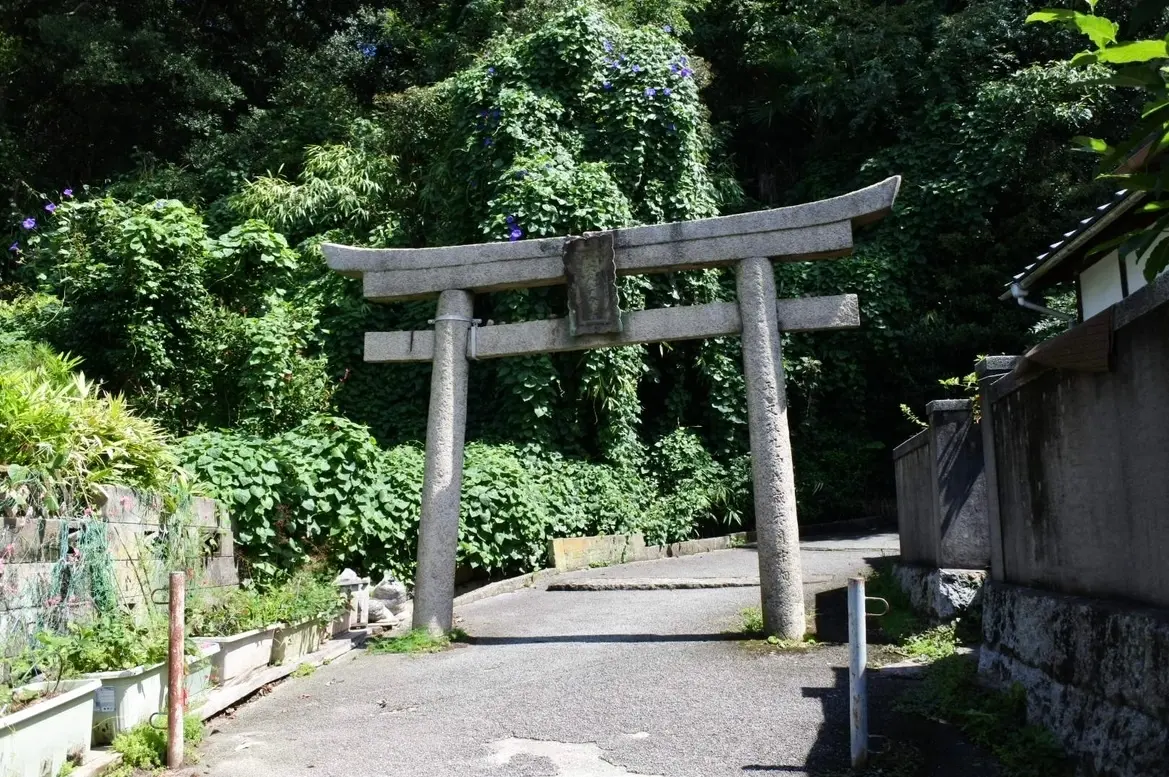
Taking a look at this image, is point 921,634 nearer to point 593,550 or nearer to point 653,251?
point 653,251

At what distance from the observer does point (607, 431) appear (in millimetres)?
16281

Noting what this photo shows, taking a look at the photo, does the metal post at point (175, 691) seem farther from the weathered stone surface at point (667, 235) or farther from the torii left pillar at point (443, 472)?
the weathered stone surface at point (667, 235)

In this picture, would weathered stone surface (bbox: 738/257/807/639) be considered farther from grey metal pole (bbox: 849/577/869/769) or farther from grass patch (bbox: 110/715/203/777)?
grass patch (bbox: 110/715/203/777)

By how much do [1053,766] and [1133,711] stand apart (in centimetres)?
73

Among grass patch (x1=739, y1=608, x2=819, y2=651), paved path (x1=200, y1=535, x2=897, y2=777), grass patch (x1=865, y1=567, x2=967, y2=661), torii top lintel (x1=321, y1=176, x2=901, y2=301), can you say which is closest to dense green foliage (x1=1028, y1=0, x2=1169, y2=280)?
paved path (x1=200, y1=535, x2=897, y2=777)

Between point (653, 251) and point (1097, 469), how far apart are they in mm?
4802

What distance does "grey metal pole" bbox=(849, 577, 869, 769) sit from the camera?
488 centimetres

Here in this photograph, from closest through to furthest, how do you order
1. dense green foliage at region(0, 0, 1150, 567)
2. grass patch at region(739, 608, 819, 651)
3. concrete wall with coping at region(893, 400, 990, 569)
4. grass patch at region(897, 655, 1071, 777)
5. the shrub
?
1. grass patch at region(897, 655, 1071, 777)
2. the shrub
3. concrete wall with coping at region(893, 400, 990, 569)
4. grass patch at region(739, 608, 819, 651)
5. dense green foliage at region(0, 0, 1150, 567)

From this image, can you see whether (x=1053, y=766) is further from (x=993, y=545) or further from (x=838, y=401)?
(x=838, y=401)

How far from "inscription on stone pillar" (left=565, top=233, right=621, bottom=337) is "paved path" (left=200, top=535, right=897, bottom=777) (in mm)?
2803

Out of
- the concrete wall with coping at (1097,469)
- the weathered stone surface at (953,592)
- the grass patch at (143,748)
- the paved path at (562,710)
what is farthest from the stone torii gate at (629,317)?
the grass patch at (143,748)

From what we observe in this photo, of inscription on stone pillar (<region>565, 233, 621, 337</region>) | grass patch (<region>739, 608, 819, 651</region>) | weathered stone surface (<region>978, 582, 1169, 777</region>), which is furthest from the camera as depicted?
inscription on stone pillar (<region>565, 233, 621, 337</region>)

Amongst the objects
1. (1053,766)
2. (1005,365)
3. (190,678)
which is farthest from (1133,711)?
(190,678)

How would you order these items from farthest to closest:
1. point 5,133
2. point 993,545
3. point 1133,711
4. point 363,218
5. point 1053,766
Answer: point 5,133
point 363,218
point 993,545
point 1053,766
point 1133,711
